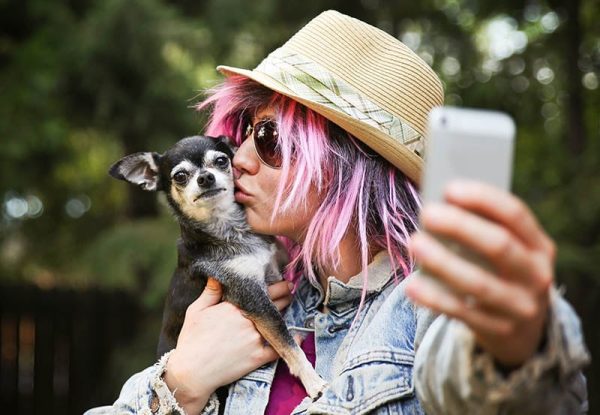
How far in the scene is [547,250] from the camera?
3.14 ft

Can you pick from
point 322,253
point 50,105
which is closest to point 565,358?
point 322,253

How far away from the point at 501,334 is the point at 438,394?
0.76 feet

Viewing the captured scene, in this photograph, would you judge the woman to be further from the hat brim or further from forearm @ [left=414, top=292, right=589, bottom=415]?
forearm @ [left=414, top=292, right=589, bottom=415]

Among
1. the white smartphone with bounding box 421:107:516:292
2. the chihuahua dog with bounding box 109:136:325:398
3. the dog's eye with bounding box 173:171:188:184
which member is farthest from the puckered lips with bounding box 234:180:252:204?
the white smartphone with bounding box 421:107:516:292

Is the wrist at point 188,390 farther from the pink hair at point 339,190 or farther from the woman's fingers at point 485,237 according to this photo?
the woman's fingers at point 485,237

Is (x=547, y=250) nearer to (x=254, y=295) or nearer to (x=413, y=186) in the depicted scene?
(x=413, y=186)

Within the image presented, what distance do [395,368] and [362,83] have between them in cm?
73

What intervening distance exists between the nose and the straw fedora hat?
0.20 metres

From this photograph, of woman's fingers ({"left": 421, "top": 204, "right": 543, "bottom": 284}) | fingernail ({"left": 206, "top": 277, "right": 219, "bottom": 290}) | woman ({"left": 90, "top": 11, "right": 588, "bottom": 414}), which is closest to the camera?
woman's fingers ({"left": 421, "top": 204, "right": 543, "bottom": 284})

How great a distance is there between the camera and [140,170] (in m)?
2.63

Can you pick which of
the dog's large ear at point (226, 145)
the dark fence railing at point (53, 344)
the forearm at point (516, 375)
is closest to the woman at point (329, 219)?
the dog's large ear at point (226, 145)

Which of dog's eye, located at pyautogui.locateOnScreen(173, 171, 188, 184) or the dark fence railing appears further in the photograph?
the dark fence railing

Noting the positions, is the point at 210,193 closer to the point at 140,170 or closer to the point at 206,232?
the point at 206,232

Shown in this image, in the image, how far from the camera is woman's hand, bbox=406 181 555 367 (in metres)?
0.91
